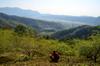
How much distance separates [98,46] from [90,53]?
3.60 metres

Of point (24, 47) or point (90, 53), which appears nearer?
point (90, 53)

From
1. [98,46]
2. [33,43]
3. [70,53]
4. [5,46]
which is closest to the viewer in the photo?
[98,46]

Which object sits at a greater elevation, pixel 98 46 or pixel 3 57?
pixel 98 46

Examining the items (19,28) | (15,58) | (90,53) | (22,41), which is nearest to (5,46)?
(22,41)

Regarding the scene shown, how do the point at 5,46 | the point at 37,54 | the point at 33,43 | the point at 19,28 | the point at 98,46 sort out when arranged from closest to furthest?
the point at 98,46 < the point at 37,54 < the point at 5,46 < the point at 33,43 < the point at 19,28

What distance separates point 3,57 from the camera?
123 feet

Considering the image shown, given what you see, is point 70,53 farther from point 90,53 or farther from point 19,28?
point 19,28

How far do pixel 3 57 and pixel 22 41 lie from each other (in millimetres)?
19735

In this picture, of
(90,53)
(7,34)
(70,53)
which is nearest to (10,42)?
(7,34)

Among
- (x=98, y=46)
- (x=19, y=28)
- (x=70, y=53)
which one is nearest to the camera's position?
(x=98, y=46)

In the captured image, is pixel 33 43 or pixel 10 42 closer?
pixel 10 42

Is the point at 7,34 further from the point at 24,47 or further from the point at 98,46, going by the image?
the point at 98,46

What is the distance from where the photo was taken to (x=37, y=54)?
48312 mm

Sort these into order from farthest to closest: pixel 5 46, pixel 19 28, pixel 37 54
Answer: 1. pixel 19 28
2. pixel 5 46
3. pixel 37 54
